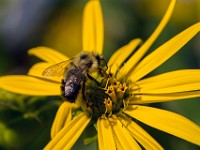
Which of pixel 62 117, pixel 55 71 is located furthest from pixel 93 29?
pixel 62 117

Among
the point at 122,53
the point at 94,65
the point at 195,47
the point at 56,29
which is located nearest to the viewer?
the point at 94,65

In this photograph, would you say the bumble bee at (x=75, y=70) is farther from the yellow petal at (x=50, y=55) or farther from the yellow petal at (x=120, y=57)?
the yellow petal at (x=50, y=55)

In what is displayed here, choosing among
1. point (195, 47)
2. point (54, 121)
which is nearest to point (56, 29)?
point (195, 47)

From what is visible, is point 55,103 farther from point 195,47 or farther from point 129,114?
point 195,47

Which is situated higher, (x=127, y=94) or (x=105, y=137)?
(x=127, y=94)

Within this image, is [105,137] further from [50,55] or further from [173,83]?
[50,55]

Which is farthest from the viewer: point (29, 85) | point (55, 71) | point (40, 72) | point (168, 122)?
point (40, 72)
